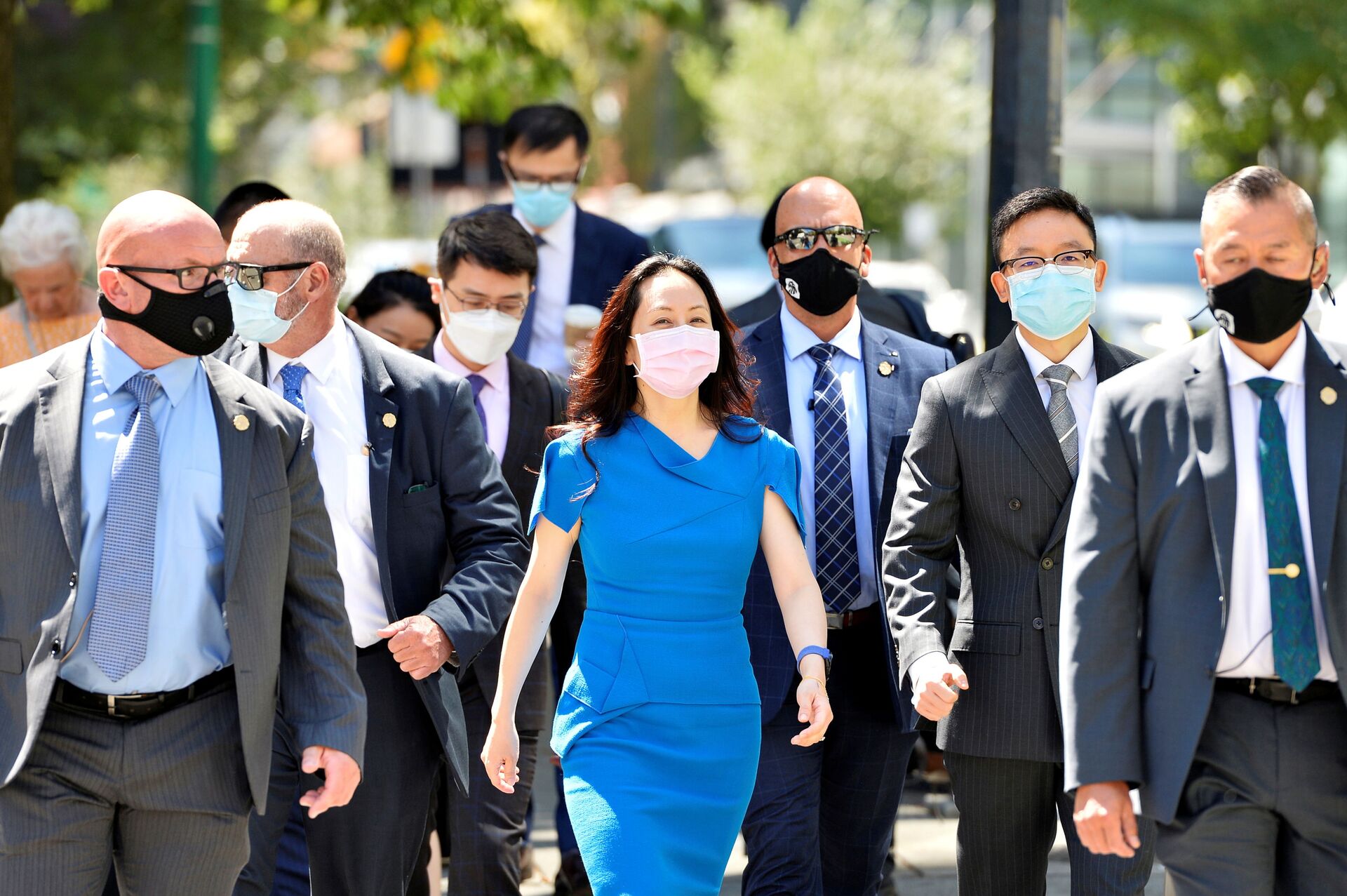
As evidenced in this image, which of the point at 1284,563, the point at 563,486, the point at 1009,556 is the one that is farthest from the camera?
the point at 1009,556

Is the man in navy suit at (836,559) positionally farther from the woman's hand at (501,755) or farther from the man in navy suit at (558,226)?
the man in navy suit at (558,226)

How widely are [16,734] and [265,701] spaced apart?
1.69 ft

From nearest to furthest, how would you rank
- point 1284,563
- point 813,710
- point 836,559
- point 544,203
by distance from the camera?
point 1284,563 → point 813,710 → point 836,559 → point 544,203

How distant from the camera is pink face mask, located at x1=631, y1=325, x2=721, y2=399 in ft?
15.0

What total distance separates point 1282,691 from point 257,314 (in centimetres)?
274

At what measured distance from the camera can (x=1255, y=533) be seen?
3.74m

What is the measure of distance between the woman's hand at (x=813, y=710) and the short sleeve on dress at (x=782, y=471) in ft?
1.58

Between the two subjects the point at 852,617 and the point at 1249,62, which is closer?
the point at 852,617

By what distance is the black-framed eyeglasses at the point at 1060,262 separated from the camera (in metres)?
4.84

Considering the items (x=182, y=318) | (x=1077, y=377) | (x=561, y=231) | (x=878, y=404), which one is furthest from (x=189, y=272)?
(x=561, y=231)

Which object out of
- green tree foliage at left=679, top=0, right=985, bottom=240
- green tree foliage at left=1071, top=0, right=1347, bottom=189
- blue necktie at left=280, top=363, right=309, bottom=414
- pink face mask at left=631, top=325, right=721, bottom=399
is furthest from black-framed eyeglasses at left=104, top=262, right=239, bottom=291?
green tree foliage at left=679, top=0, right=985, bottom=240

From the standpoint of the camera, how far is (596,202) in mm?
38188

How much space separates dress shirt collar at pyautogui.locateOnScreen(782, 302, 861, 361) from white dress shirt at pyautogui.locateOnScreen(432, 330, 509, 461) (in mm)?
963

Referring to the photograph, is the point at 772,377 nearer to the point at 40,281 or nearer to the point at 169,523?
the point at 169,523
